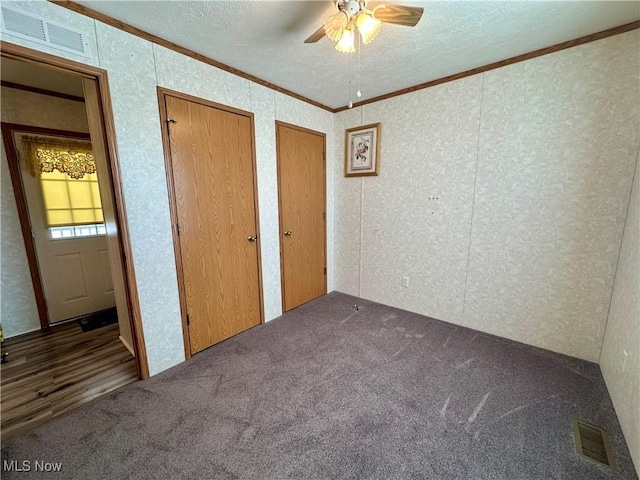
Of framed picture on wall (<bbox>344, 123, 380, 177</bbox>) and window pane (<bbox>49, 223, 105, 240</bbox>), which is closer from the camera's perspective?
window pane (<bbox>49, 223, 105, 240</bbox>)

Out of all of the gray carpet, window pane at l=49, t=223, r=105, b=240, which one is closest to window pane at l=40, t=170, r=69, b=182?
window pane at l=49, t=223, r=105, b=240

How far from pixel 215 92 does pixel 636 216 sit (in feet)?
10.4

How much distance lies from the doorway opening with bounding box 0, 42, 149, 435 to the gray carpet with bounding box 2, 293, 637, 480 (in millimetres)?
447

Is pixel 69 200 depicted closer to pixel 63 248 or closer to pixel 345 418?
pixel 63 248

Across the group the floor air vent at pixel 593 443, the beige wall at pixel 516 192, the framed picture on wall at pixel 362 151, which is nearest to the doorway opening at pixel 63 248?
the framed picture on wall at pixel 362 151

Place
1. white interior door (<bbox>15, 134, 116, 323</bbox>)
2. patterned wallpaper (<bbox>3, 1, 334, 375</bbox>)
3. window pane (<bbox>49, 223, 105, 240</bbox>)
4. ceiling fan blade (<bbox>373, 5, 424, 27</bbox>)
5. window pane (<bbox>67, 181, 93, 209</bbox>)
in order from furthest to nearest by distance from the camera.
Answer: window pane (<bbox>67, 181, 93, 209</bbox>) < window pane (<bbox>49, 223, 105, 240</bbox>) < white interior door (<bbox>15, 134, 116, 323</bbox>) < patterned wallpaper (<bbox>3, 1, 334, 375</bbox>) < ceiling fan blade (<bbox>373, 5, 424, 27</bbox>)

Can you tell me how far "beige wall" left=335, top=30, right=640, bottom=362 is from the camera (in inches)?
72.7

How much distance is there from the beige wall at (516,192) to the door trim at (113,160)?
2.44 m

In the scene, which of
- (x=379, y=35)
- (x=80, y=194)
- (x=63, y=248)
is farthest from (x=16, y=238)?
(x=379, y=35)

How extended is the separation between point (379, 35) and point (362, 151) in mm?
1394

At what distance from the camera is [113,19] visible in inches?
64.2

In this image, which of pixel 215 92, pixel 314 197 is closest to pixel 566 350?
pixel 314 197

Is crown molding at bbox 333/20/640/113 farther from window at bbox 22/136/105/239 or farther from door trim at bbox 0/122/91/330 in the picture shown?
door trim at bbox 0/122/91/330

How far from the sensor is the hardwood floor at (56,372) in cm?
169
